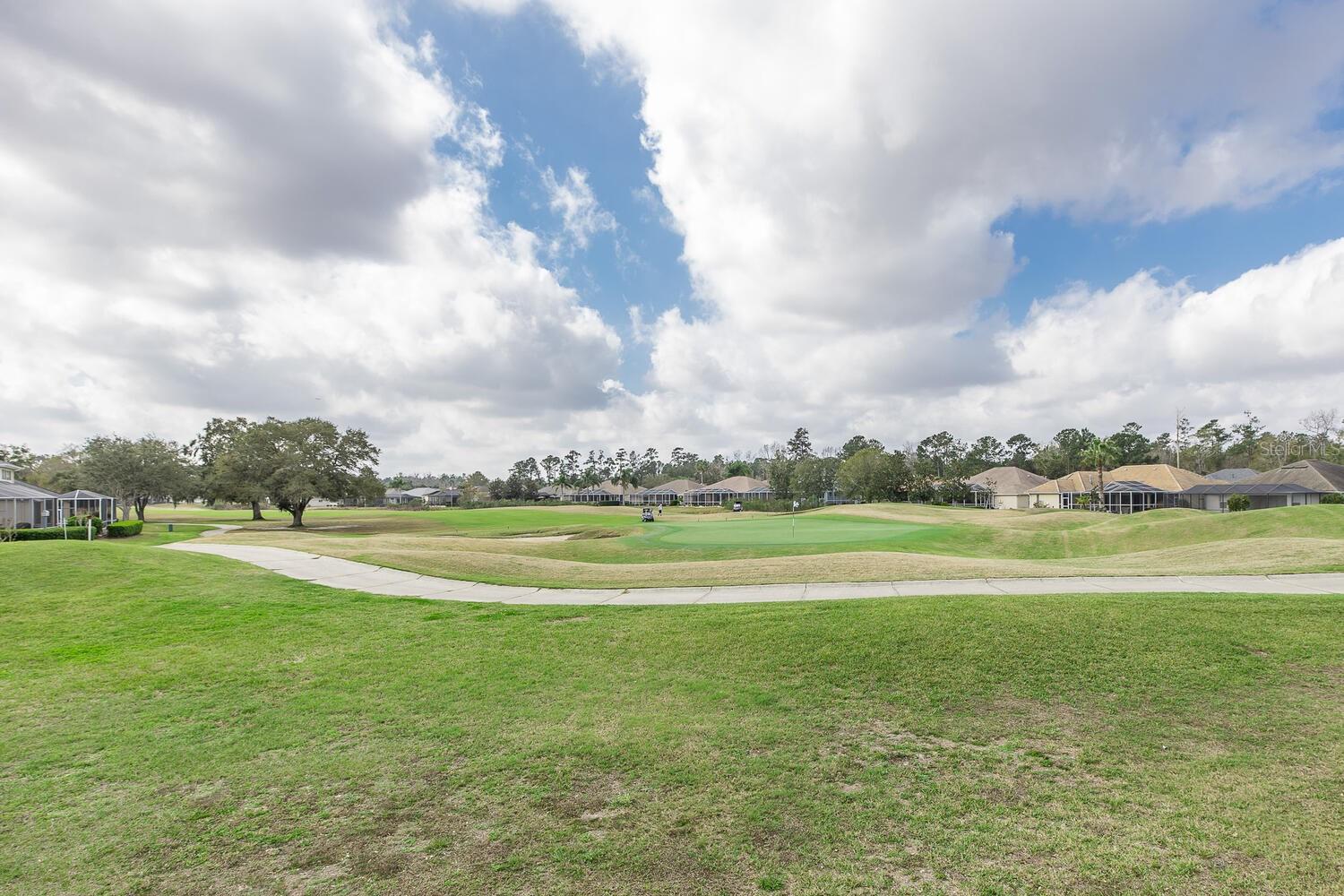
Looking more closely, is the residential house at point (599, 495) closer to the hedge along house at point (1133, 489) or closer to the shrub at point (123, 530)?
the hedge along house at point (1133, 489)

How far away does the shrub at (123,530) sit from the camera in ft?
124

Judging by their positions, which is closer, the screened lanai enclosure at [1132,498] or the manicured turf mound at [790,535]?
the manicured turf mound at [790,535]

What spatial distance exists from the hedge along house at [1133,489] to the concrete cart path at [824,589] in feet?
202

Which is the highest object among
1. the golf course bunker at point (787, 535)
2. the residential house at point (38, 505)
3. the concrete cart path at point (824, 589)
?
the residential house at point (38, 505)

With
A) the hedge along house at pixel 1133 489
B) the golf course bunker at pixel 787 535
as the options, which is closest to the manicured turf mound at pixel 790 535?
the golf course bunker at pixel 787 535

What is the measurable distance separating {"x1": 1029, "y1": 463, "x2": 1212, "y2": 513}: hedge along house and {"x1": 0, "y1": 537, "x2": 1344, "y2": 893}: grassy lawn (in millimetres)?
66263

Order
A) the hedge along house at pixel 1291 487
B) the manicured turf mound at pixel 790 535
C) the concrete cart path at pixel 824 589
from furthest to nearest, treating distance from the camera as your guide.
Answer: the hedge along house at pixel 1291 487, the manicured turf mound at pixel 790 535, the concrete cart path at pixel 824 589

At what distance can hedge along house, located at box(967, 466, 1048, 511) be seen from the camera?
76.0 metres

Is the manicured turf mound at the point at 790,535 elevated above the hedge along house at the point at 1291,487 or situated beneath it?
situated beneath

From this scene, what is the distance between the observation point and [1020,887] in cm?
346

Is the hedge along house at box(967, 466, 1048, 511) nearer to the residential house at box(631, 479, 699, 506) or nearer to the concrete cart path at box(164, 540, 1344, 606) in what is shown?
the residential house at box(631, 479, 699, 506)

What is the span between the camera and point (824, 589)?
12188mm

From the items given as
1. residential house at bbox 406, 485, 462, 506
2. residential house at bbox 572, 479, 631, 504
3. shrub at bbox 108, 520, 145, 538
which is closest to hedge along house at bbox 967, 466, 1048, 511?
residential house at bbox 572, 479, 631, 504

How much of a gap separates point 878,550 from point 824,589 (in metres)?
12.6
